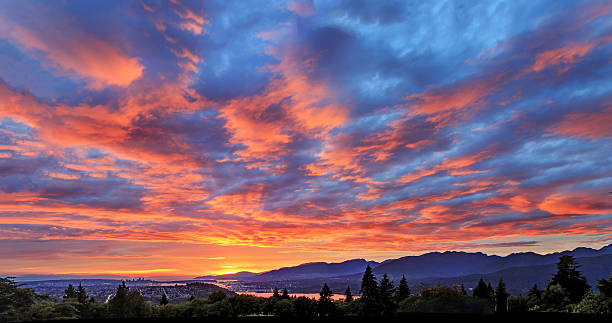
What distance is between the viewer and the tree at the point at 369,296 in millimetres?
50475

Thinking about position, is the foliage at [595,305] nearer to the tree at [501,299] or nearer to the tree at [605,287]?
the tree at [605,287]

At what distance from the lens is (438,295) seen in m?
59.1

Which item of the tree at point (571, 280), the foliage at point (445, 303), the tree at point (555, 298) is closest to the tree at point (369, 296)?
the foliage at point (445, 303)

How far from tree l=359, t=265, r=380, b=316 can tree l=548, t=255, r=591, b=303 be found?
127ft

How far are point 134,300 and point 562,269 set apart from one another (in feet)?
253

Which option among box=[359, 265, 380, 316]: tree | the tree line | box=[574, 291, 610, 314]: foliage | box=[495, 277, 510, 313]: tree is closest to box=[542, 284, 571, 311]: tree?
the tree line

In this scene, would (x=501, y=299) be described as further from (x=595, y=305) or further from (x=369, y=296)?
(x=595, y=305)

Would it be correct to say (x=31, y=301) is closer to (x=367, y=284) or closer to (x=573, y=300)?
(x=367, y=284)

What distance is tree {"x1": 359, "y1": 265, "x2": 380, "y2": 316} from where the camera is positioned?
166 feet

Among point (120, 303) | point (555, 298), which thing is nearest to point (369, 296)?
point (120, 303)

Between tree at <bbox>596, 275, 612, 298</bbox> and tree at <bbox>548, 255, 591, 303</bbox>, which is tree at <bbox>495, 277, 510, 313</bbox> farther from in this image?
tree at <bbox>596, 275, 612, 298</bbox>

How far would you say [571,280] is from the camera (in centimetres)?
6981

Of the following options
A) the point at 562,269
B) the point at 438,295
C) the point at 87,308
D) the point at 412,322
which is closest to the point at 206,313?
the point at 87,308

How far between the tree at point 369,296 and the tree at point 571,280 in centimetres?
3862
